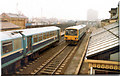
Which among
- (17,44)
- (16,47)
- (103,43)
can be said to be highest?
(103,43)

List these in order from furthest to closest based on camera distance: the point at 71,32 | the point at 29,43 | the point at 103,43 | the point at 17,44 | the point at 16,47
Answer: the point at 71,32
the point at 29,43
the point at 17,44
the point at 16,47
the point at 103,43

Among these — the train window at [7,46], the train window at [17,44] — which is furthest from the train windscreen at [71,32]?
the train window at [7,46]

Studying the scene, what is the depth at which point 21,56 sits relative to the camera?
9445 mm

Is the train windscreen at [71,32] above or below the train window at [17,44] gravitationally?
above

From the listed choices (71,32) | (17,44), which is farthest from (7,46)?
(71,32)

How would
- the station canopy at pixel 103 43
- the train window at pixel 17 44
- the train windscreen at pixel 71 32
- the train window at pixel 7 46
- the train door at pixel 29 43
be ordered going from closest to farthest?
the station canopy at pixel 103 43
the train window at pixel 7 46
the train window at pixel 17 44
the train door at pixel 29 43
the train windscreen at pixel 71 32

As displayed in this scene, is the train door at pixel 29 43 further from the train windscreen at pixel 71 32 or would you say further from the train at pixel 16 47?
the train windscreen at pixel 71 32

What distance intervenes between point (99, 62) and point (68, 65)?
6.23 meters

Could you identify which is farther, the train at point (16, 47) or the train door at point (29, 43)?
the train door at point (29, 43)

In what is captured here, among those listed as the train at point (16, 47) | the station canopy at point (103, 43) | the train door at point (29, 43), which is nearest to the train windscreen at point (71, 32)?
the train at point (16, 47)

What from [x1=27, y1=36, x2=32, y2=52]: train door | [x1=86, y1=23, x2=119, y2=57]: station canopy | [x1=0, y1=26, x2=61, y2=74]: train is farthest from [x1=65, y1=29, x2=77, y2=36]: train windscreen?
[x1=86, y1=23, x2=119, y2=57]: station canopy

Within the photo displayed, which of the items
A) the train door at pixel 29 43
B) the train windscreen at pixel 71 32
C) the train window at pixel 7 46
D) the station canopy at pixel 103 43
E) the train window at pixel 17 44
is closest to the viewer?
the station canopy at pixel 103 43

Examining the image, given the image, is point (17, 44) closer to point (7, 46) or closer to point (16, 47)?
point (16, 47)

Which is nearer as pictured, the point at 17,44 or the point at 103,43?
the point at 103,43
